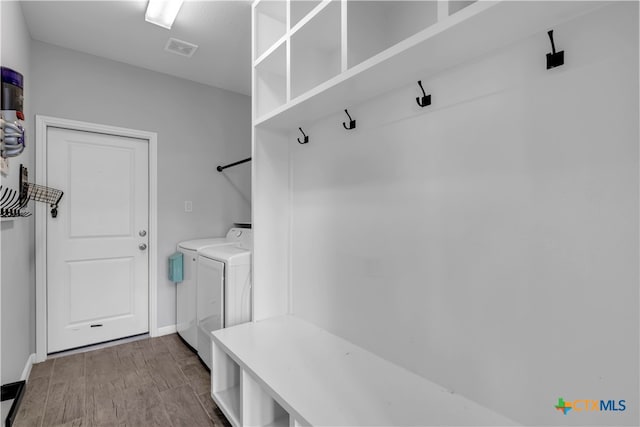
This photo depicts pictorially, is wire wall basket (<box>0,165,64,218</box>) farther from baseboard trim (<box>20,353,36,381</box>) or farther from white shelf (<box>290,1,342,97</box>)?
white shelf (<box>290,1,342,97</box>)

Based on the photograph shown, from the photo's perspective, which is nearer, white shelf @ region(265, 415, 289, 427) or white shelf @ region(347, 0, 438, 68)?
white shelf @ region(347, 0, 438, 68)

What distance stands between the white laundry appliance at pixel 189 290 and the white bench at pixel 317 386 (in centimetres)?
88

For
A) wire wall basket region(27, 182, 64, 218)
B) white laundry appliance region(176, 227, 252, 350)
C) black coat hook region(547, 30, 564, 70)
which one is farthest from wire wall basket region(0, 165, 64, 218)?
black coat hook region(547, 30, 564, 70)

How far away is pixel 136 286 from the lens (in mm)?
2861

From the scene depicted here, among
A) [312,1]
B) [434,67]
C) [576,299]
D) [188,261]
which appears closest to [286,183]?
[312,1]

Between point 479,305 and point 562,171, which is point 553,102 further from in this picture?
point 479,305

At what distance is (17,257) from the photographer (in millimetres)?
1915

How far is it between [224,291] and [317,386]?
106 centimetres

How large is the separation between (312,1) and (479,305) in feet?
5.25

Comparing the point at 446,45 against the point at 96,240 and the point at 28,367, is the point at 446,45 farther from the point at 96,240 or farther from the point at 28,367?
the point at 28,367

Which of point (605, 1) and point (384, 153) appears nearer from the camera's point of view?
point (605, 1)

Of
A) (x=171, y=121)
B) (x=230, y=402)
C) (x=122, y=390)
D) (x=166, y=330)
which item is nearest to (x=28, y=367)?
(x=122, y=390)

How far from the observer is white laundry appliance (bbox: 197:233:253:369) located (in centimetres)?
203

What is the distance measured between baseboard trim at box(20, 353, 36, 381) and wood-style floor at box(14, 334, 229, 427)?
4 cm
